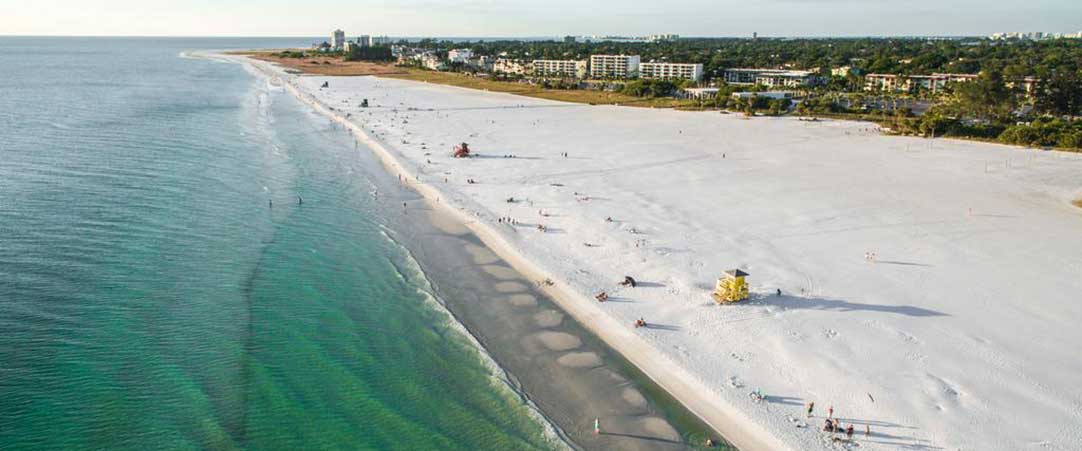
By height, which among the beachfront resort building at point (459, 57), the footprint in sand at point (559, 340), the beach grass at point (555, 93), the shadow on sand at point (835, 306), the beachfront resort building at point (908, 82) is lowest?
the footprint in sand at point (559, 340)

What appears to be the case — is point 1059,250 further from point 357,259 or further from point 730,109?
point 730,109

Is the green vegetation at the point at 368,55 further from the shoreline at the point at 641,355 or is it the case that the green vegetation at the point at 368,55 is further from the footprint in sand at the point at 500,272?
the footprint in sand at the point at 500,272

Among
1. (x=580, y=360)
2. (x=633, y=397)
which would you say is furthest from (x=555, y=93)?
(x=633, y=397)

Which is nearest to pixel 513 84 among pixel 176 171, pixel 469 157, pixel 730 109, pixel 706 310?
pixel 730 109

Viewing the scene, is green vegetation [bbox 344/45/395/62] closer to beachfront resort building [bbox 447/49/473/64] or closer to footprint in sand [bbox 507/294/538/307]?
beachfront resort building [bbox 447/49/473/64]

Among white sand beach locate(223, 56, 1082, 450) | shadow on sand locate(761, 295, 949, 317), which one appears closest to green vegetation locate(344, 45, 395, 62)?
white sand beach locate(223, 56, 1082, 450)

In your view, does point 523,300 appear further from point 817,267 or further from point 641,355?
point 817,267

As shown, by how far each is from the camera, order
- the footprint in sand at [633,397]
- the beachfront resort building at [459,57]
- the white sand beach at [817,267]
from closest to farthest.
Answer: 1. the white sand beach at [817,267]
2. the footprint in sand at [633,397]
3. the beachfront resort building at [459,57]

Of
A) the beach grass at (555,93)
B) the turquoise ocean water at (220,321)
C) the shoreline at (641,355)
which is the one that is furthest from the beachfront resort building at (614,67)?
the shoreline at (641,355)
